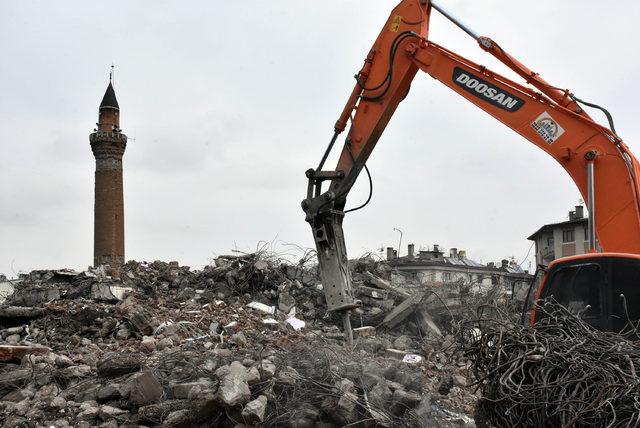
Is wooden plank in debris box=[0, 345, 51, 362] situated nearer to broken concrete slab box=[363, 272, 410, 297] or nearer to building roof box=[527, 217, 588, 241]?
broken concrete slab box=[363, 272, 410, 297]

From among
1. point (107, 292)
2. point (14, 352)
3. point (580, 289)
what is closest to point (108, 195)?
point (107, 292)

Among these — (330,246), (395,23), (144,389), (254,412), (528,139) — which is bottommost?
(254,412)

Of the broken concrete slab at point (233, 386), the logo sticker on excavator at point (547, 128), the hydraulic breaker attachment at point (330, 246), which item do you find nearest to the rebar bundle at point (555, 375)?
the broken concrete slab at point (233, 386)

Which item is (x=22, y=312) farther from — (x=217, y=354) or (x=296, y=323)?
(x=217, y=354)

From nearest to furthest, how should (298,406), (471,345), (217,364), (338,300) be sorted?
(471,345), (298,406), (217,364), (338,300)

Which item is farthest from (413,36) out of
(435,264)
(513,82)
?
(435,264)

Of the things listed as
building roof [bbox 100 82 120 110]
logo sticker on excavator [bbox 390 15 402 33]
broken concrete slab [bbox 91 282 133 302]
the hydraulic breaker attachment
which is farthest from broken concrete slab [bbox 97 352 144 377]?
building roof [bbox 100 82 120 110]

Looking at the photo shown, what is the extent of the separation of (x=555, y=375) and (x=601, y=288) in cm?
138

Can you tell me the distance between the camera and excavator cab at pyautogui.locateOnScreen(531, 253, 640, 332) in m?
5.31

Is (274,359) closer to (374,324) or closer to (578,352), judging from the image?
(578,352)

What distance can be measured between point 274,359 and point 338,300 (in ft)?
5.93

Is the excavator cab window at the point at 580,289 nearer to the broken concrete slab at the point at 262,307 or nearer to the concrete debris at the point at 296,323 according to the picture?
the concrete debris at the point at 296,323

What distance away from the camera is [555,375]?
435 centimetres

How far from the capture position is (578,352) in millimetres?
4426
